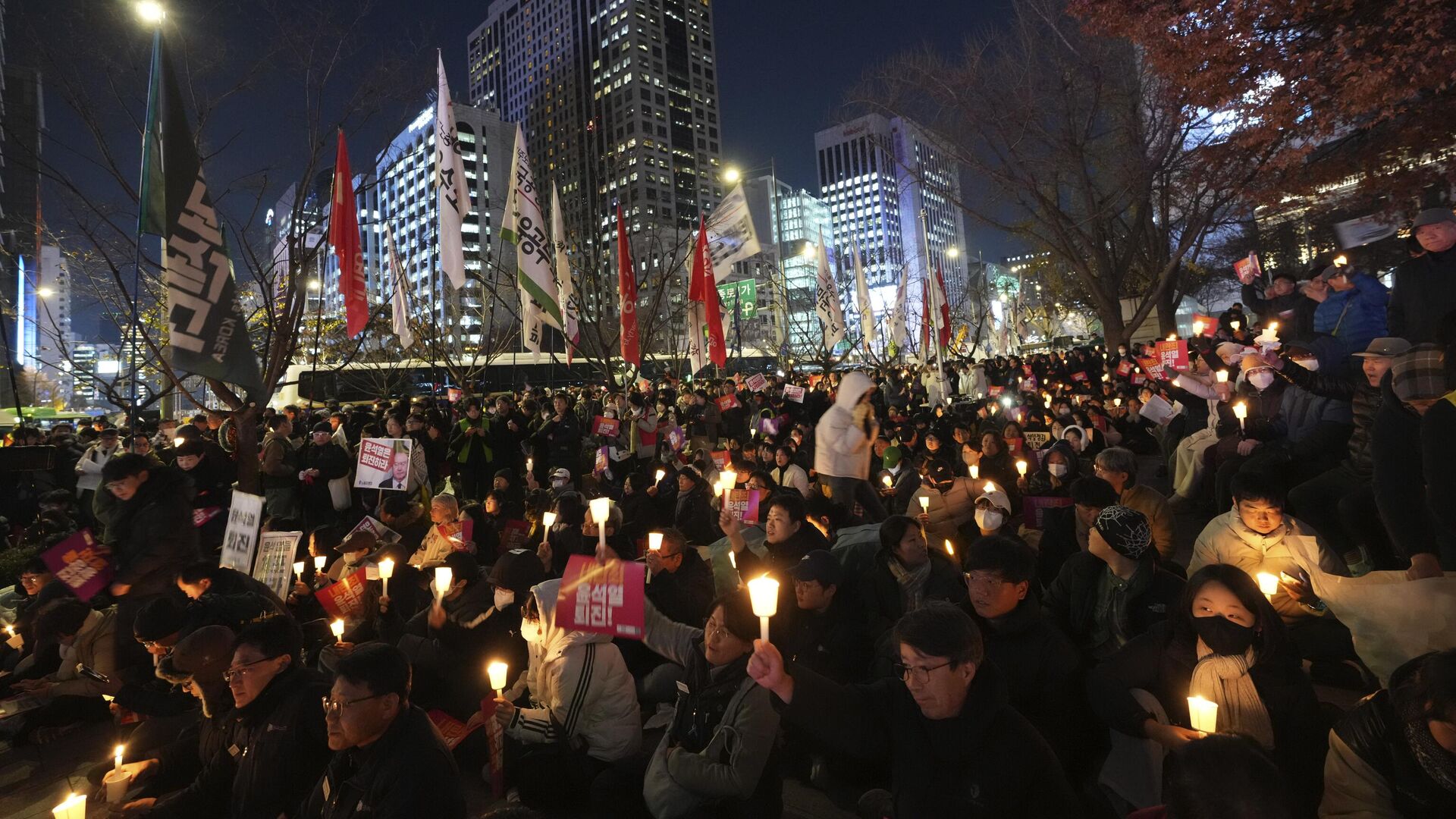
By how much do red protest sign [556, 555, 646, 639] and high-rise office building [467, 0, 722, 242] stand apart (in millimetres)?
59370

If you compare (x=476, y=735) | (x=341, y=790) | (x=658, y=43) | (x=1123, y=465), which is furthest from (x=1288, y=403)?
(x=658, y=43)

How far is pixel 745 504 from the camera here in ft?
22.4

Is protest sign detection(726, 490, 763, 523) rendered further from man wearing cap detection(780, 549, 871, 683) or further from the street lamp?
the street lamp

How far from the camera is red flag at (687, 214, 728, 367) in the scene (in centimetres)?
1478

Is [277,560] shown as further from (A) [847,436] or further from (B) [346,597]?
(A) [847,436]

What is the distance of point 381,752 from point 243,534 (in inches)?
166

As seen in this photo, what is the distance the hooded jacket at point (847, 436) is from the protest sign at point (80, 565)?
591 centimetres

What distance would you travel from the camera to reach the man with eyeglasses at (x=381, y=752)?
2.51m

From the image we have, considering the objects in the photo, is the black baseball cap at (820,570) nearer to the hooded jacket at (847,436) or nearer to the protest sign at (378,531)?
the hooded jacket at (847,436)

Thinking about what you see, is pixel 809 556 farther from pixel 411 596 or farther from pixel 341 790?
pixel 411 596

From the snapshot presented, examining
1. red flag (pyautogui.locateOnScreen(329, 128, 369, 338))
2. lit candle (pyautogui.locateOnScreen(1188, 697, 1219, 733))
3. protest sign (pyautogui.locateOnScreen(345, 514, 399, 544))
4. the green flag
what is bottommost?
lit candle (pyautogui.locateOnScreen(1188, 697, 1219, 733))

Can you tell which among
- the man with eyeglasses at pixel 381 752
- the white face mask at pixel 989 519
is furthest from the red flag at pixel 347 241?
the white face mask at pixel 989 519

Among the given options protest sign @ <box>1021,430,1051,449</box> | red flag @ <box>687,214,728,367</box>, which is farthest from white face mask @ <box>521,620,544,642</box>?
red flag @ <box>687,214,728,367</box>

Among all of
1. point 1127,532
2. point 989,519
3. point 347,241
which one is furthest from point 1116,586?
point 347,241
